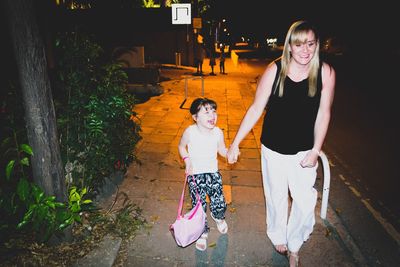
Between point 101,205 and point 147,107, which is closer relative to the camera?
point 101,205

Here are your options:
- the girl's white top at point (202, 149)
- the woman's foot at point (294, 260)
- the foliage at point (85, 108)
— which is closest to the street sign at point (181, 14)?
the foliage at point (85, 108)

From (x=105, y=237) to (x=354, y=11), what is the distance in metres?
47.6

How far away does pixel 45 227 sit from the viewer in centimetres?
294

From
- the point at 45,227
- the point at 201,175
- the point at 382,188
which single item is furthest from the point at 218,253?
the point at 382,188

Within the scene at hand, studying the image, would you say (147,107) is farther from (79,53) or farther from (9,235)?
(9,235)

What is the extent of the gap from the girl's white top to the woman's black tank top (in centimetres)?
62

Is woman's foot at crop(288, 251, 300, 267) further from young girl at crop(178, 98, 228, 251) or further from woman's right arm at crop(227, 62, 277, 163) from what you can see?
woman's right arm at crop(227, 62, 277, 163)

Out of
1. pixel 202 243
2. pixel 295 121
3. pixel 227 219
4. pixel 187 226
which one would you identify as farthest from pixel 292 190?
pixel 227 219

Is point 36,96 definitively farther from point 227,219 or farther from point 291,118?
point 227,219

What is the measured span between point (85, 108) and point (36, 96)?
102 centimetres

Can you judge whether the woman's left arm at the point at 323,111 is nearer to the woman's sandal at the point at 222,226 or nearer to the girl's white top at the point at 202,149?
the girl's white top at the point at 202,149

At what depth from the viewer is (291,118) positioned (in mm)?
2533

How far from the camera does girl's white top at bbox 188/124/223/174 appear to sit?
311 cm

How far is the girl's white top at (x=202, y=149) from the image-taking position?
311cm
